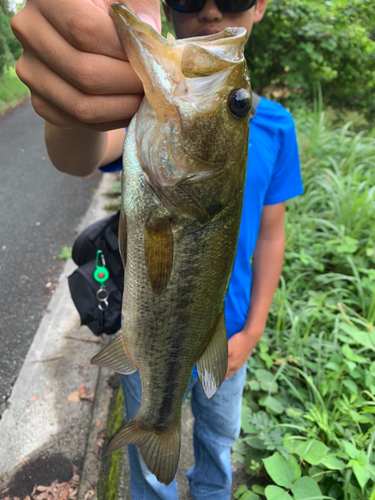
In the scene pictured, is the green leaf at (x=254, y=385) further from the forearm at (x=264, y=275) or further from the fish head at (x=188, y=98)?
the fish head at (x=188, y=98)

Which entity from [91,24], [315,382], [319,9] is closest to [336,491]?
[315,382]

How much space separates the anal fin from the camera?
1114 millimetres

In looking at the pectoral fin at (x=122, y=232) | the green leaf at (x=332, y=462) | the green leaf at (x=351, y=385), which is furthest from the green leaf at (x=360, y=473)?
the pectoral fin at (x=122, y=232)

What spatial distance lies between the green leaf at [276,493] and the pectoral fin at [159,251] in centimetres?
152

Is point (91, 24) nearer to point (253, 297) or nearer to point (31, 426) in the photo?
point (253, 297)

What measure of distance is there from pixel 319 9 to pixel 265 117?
15.5 feet

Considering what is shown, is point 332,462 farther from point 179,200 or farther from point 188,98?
point 188,98

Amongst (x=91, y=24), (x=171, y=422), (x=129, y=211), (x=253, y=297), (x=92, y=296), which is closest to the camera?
(x=91, y=24)

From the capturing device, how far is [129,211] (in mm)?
866

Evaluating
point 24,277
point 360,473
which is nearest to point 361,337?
point 360,473

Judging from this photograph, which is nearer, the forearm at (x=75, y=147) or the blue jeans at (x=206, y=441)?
the forearm at (x=75, y=147)

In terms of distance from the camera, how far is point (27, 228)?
4.46 m

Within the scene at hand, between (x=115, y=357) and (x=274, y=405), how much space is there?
1.53 metres

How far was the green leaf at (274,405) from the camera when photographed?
7.09 feet
